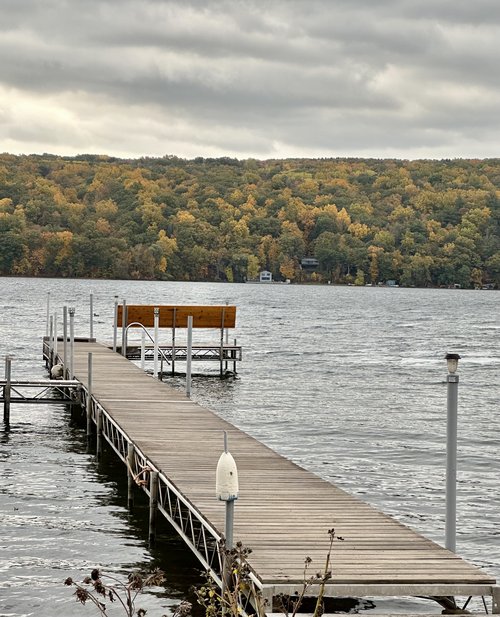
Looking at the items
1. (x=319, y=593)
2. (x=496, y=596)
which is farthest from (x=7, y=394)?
(x=319, y=593)

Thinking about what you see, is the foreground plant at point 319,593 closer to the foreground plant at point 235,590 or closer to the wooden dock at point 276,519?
the foreground plant at point 235,590

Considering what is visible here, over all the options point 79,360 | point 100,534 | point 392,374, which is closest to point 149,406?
point 100,534

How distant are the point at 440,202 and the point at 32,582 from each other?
17644cm

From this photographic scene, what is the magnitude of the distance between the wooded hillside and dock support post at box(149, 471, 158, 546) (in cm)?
16655

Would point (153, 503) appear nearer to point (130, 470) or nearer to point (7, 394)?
point (130, 470)

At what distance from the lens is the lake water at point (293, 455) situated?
47.0ft

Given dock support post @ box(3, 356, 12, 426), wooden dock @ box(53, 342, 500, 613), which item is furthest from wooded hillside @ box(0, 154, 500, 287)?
wooden dock @ box(53, 342, 500, 613)

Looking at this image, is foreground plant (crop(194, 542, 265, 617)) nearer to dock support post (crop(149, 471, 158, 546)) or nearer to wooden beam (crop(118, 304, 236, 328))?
dock support post (crop(149, 471, 158, 546))

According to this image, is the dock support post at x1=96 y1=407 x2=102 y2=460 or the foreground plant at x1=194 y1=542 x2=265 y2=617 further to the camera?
the dock support post at x1=96 y1=407 x2=102 y2=460

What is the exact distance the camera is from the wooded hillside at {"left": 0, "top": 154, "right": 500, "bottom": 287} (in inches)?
7239

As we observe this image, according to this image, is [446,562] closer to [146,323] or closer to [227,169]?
[146,323]

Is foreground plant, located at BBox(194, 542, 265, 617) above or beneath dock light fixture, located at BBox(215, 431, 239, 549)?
beneath

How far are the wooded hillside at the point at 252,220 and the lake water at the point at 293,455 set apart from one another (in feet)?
390

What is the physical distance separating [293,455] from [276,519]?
12170 millimetres
